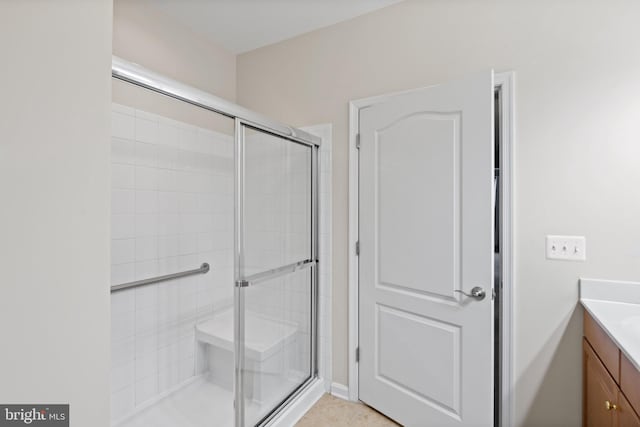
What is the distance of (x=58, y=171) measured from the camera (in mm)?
525

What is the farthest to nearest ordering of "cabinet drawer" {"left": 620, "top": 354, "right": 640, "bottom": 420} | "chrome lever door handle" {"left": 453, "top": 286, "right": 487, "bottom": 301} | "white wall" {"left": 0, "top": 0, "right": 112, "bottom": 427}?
1. "chrome lever door handle" {"left": 453, "top": 286, "right": 487, "bottom": 301}
2. "cabinet drawer" {"left": 620, "top": 354, "right": 640, "bottom": 420}
3. "white wall" {"left": 0, "top": 0, "right": 112, "bottom": 427}

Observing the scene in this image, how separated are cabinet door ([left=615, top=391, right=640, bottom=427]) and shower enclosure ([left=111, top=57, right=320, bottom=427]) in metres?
1.54

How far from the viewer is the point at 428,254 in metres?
1.77

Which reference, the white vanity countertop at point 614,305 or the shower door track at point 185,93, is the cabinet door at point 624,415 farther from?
the shower door track at point 185,93

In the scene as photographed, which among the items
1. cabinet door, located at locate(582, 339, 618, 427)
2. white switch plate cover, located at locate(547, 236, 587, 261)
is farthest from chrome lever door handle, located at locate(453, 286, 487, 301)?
cabinet door, located at locate(582, 339, 618, 427)

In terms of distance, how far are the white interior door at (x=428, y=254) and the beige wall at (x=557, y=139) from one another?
229 mm

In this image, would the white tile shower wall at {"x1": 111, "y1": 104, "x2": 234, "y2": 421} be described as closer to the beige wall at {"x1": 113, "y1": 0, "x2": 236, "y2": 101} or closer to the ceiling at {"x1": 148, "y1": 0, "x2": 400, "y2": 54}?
the beige wall at {"x1": 113, "y1": 0, "x2": 236, "y2": 101}

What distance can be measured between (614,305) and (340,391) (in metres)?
1.63

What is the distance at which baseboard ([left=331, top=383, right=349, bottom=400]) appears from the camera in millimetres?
2167

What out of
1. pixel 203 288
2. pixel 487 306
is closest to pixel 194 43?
pixel 203 288

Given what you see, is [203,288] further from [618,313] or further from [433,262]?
[618,313]

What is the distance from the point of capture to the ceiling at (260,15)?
2.03m

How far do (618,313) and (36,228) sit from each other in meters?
2.03

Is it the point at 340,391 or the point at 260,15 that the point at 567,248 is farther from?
the point at 260,15
